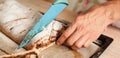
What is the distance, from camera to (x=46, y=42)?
66 centimetres

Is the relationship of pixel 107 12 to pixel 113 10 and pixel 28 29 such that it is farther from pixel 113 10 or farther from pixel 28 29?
pixel 28 29

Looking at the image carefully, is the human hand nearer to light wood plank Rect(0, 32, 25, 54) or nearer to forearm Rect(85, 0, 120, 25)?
forearm Rect(85, 0, 120, 25)

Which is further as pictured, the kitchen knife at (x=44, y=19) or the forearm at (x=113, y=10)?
the forearm at (x=113, y=10)

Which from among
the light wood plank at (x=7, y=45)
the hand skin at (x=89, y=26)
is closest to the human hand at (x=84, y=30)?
the hand skin at (x=89, y=26)

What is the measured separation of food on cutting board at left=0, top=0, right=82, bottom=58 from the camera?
2.09 feet

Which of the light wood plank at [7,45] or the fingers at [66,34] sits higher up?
the fingers at [66,34]

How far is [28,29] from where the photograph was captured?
2.21 ft

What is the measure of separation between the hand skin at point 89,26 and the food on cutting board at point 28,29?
0.03 meters

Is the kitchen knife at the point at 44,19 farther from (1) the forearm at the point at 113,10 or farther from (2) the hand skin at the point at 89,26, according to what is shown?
(1) the forearm at the point at 113,10

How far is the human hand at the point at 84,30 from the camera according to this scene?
67 centimetres

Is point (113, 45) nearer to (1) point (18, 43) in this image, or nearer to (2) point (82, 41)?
(2) point (82, 41)

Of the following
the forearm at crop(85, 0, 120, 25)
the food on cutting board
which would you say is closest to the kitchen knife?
the food on cutting board

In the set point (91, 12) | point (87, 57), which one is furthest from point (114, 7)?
point (87, 57)

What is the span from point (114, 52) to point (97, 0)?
258 millimetres
